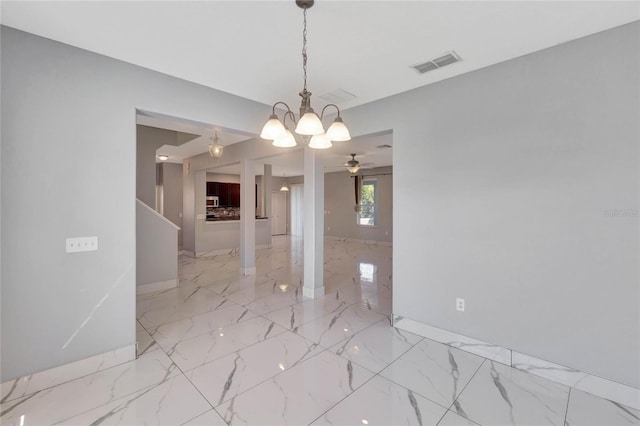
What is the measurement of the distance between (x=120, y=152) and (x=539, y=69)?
363 cm

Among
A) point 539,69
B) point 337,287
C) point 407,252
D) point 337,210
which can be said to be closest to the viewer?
point 539,69

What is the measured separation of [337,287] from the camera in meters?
4.70

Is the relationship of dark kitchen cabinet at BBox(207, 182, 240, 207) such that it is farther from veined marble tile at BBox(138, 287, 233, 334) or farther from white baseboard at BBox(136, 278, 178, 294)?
veined marble tile at BBox(138, 287, 233, 334)

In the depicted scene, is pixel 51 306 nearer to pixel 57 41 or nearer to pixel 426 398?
pixel 57 41

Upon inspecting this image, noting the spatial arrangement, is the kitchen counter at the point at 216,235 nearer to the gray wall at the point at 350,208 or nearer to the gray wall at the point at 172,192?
the gray wall at the point at 172,192

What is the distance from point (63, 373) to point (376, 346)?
2631 millimetres

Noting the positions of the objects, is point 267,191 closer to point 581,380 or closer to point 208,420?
point 208,420

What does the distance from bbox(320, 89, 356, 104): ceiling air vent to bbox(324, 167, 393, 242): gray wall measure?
6.32m

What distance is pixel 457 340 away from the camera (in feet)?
8.79

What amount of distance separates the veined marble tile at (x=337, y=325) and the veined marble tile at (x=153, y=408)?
3.99 feet

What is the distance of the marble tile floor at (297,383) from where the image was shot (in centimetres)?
176

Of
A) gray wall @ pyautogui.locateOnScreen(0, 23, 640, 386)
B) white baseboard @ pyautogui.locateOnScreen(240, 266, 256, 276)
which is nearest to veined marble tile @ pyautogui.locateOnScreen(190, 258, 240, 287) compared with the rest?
white baseboard @ pyautogui.locateOnScreen(240, 266, 256, 276)

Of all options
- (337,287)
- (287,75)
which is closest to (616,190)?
(287,75)

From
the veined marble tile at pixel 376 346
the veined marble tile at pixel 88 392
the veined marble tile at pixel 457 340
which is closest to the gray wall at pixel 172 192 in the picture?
the veined marble tile at pixel 88 392
